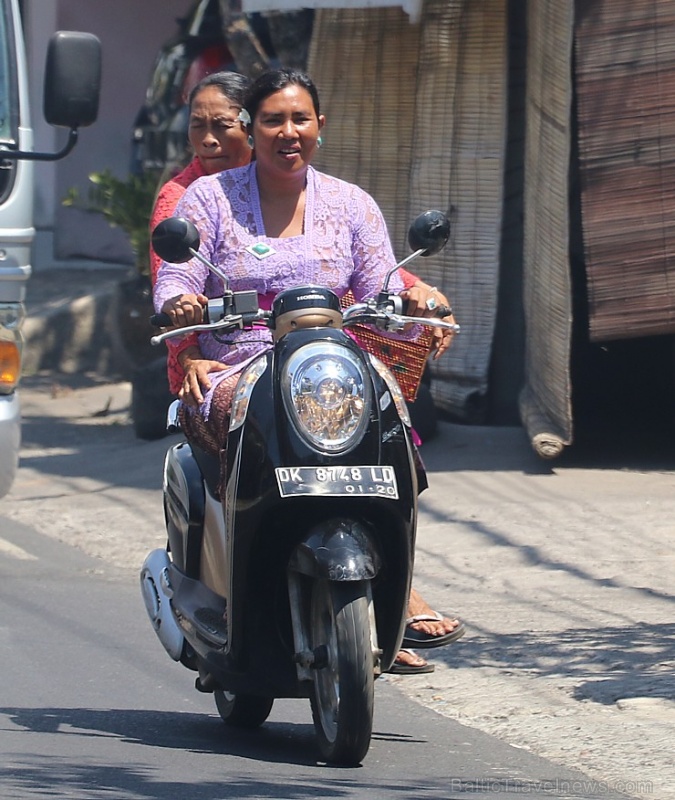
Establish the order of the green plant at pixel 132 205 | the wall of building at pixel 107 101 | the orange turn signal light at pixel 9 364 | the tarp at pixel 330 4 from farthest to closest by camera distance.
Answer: the wall of building at pixel 107 101, the green plant at pixel 132 205, the tarp at pixel 330 4, the orange turn signal light at pixel 9 364

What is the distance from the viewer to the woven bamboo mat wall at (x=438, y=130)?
9766 mm

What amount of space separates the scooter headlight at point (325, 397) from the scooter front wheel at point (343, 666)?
14.7 inches

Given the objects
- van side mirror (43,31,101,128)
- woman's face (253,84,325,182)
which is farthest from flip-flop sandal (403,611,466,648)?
van side mirror (43,31,101,128)

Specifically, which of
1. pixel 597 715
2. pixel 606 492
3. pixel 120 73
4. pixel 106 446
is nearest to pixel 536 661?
pixel 597 715

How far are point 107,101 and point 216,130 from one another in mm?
10865

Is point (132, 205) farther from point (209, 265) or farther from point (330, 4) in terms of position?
point (209, 265)

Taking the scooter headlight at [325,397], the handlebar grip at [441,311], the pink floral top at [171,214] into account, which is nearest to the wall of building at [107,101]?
the pink floral top at [171,214]

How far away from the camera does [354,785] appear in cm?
395

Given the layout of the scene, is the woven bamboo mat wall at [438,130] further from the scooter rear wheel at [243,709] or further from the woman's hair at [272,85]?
the scooter rear wheel at [243,709]

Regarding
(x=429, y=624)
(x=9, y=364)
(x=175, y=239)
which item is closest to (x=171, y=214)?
(x=175, y=239)

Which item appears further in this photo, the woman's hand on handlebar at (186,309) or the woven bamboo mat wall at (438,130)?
the woven bamboo mat wall at (438,130)

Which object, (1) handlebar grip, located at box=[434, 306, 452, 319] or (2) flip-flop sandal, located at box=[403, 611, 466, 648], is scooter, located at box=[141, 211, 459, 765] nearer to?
(1) handlebar grip, located at box=[434, 306, 452, 319]

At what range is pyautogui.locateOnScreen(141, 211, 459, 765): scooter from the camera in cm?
391

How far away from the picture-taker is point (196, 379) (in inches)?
170
